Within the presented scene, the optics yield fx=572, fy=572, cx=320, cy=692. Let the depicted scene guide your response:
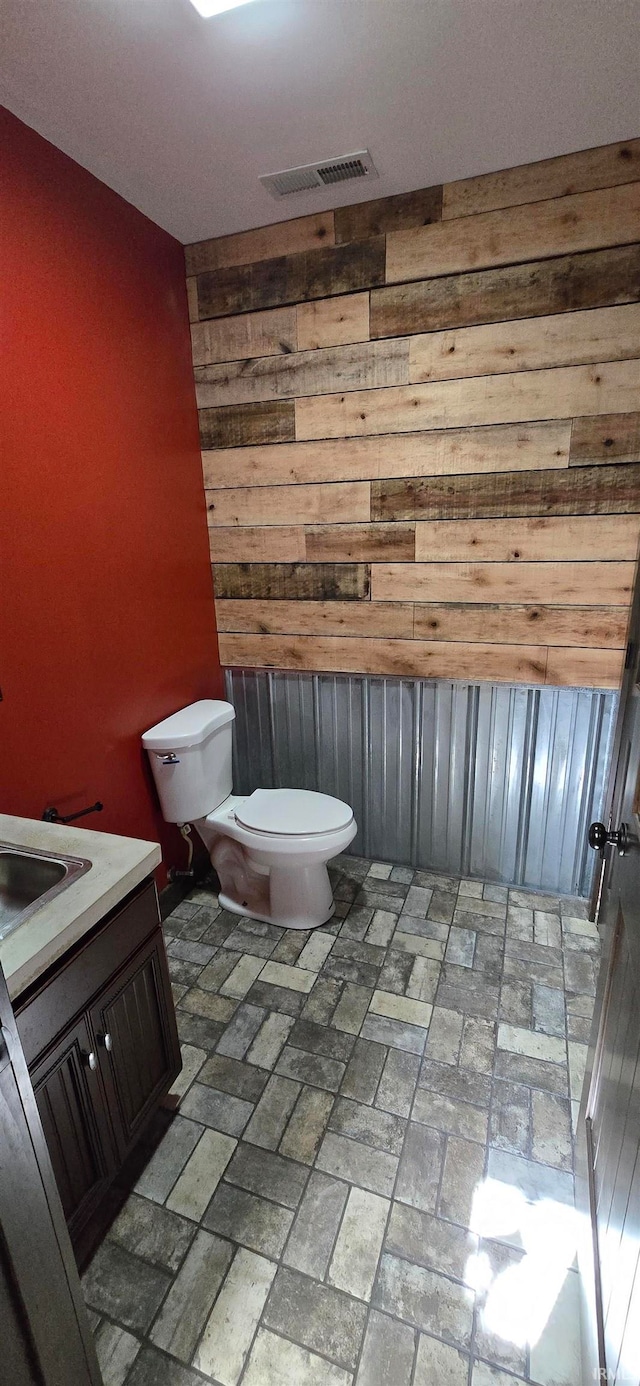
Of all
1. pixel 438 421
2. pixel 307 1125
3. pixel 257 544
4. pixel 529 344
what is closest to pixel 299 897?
pixel 307 1125

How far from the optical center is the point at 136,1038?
1344 mm

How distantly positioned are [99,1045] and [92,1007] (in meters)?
0.10

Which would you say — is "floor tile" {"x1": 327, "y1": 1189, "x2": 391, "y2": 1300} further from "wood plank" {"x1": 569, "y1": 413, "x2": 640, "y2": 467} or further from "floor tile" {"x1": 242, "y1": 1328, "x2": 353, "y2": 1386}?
"wood plank" {"x1": 569, "y1": 413, "x2": 640, "y2": 467}

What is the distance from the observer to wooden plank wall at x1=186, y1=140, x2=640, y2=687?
1.84m

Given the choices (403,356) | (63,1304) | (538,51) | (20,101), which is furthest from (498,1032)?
(20,101)

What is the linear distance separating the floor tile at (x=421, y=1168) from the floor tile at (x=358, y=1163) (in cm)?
3

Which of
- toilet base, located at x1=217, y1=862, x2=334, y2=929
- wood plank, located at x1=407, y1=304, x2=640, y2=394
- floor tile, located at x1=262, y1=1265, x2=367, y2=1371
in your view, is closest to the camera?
floor tile, located at x1=262, y1=1265, x2=367, y2=1371

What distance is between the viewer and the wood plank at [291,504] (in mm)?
2258

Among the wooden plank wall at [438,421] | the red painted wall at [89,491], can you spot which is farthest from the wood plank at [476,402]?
the red painted wall at [89,491]

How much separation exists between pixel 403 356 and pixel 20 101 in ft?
4.13

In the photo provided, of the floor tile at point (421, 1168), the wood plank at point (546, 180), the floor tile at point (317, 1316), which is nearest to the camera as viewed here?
the floor tile at point (317, 1316)

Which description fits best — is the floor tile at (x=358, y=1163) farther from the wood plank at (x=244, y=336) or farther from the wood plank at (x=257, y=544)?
the wood plank at (x=244, y=336)

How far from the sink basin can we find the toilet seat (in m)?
0.91

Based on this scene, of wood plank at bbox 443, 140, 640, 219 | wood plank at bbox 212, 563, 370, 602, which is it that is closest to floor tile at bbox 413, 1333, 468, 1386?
wood plank at bbox 212, 563, 370, 602
